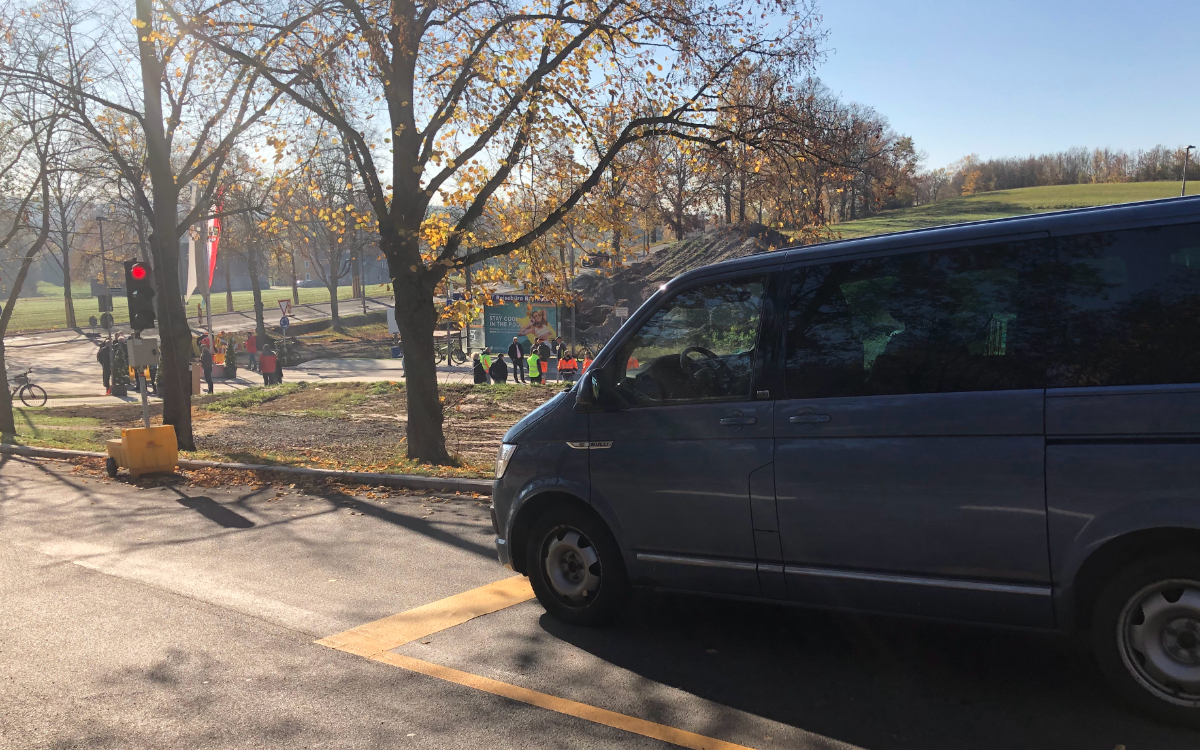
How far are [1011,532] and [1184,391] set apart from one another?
88 centimetres

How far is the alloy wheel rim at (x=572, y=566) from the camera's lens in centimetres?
527

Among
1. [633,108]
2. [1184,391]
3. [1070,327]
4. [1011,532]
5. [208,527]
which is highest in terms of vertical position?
[633,108]

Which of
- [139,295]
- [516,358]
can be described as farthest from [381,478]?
[516,358]

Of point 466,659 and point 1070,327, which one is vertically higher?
point 1070,327

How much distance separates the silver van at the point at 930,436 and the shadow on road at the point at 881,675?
250 mm

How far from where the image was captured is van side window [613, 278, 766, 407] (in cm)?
470

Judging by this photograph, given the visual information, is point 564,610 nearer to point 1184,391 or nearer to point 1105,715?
point 1105,715

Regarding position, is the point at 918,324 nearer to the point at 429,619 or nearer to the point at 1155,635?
the point at 1155,635

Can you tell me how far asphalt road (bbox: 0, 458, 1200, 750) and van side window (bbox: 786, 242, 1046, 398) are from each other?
1.44 meters

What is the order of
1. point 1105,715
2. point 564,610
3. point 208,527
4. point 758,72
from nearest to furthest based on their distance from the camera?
point 1105,715, point 564,610, point 208,527, point 758,72

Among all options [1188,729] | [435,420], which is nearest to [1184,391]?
[1188,729]

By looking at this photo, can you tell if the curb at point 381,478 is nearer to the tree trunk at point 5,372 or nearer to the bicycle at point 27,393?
the tree trunk at point 5,372

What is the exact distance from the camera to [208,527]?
8852 millimetres

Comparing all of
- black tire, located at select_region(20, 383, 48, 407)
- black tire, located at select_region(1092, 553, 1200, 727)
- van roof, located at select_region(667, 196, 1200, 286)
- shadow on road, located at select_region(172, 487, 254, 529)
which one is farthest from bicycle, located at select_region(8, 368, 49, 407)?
black tire, located at select_region(1092, 553, 1200, 727)
